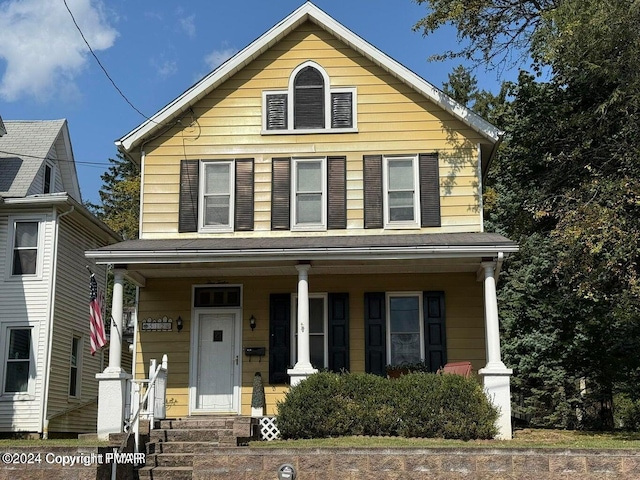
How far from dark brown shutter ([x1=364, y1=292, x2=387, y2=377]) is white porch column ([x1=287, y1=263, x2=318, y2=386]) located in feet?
6.14

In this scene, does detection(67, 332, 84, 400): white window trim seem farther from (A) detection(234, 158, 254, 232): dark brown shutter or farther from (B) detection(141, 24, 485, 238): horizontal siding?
(A) detection(234, 158, 254, 232): dark brown shutter

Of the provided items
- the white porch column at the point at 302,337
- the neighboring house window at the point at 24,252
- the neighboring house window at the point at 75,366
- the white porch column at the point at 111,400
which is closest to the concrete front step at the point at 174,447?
the white porch column at the point at 111,400

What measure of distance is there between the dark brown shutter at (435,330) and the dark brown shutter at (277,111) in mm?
4573

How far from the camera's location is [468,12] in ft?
53.4

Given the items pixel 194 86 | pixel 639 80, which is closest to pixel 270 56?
pixel 194 86

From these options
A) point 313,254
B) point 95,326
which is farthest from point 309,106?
point 95,326

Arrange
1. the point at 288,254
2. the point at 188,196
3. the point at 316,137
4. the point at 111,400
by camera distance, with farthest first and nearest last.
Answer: the point at 316,137
the point at 188,196
the point at 288,254
the point at 111,400

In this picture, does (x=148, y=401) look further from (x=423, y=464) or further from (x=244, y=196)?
(x=423, y=464)

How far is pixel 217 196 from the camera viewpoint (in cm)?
1529

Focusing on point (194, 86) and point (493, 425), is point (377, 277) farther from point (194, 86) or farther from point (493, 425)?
point (194, 86)

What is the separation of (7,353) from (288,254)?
8.30 meters

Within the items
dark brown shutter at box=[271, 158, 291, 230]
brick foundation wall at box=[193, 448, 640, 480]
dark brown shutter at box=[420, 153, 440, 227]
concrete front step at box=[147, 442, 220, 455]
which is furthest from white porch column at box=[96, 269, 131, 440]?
dark brown shutter at box=[420, 153, 440, 227]

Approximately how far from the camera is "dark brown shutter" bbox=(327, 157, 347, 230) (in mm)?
15000

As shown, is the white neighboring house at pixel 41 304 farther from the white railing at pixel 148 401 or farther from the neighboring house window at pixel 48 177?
the white railing at pixel 148 401
